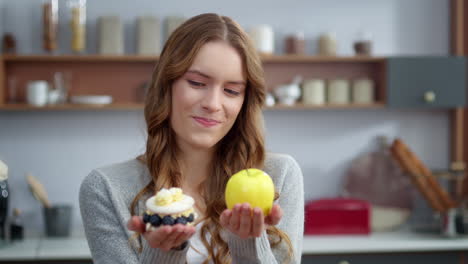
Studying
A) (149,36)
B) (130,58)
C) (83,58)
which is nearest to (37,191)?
(83,58)

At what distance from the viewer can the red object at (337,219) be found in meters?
3.04

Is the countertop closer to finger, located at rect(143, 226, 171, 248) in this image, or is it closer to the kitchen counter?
the kitchen counter

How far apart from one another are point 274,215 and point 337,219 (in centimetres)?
201

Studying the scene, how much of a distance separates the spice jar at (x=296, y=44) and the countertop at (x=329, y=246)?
1.02 metres

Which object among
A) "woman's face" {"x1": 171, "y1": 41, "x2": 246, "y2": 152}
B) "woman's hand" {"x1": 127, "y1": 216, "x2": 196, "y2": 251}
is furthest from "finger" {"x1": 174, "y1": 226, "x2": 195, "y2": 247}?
"woman's face" {"x1": 171, "y1": 41, "x2": 246, "y2": 152}

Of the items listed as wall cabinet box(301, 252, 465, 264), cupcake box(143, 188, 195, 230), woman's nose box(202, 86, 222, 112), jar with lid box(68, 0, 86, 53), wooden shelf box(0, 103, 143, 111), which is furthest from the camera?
jar with lid box(68, 0, 86, 53)

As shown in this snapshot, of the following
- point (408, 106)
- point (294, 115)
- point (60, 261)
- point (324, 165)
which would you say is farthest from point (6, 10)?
point (408, 106)

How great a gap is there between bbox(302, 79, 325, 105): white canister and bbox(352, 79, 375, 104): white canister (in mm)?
190

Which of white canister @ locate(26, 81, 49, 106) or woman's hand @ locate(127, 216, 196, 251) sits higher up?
white canister @ locate(26, 81, 49, 106)

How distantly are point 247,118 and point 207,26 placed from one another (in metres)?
0.25

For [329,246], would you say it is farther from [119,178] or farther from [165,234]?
[165,234]

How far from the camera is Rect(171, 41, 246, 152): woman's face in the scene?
1.31 metres

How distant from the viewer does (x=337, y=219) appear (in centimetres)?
305

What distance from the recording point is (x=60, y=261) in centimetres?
273
